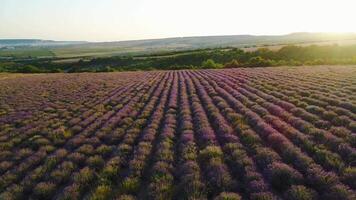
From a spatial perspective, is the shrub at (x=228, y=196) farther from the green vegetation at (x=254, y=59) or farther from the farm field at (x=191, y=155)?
the green vegetation at (x=254, y=59)

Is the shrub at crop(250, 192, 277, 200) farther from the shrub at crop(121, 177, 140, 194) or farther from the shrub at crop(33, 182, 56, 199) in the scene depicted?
the shrub at crop(33, 182, 56, 199)

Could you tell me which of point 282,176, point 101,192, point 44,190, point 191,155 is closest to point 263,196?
point 282,176

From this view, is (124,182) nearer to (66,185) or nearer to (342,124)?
(66,185)

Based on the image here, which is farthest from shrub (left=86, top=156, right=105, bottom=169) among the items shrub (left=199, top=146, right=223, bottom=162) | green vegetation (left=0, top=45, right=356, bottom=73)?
green vegetation (left=0, top=45, right=356, bottom=73)

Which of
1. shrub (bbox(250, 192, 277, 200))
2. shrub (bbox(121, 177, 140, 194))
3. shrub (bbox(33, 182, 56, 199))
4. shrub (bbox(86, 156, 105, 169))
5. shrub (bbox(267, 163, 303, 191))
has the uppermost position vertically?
shrub (bbox(250, 192, 277, 200))

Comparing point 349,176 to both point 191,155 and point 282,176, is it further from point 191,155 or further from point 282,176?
point 191,155

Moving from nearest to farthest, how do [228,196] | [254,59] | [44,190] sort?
1. [228,196]
2. [44,190]
3. [254,59]

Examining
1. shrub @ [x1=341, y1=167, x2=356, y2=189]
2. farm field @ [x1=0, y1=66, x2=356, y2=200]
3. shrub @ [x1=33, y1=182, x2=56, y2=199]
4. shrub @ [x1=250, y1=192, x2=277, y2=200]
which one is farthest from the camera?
shrub @ [x1=33, y1=182, x2=56, y2=199]

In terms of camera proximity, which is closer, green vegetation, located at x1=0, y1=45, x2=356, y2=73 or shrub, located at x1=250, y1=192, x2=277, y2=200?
shrub, located at x1=250, y1=192, x2=277, y2=200

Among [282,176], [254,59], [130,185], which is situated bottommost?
[254,59]

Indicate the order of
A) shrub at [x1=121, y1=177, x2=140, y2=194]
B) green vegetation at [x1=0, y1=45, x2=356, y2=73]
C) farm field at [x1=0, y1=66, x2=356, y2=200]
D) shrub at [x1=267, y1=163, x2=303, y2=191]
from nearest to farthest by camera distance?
shrub at [x1=267, y1=163, x2=303, y2=191] < farm field at [x1=0, y1=66, x2=356, y2=200] < shrub at [x1=121, y1=177, x2=140, y2=194] < green vegetation at [x1=0, y1=45, x2=356, y2=73]

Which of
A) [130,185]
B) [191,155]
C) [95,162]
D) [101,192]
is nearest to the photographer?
[101,192]
